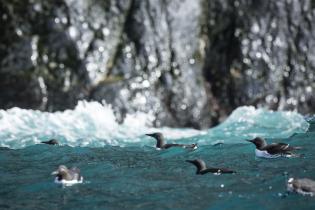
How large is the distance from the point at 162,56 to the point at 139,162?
802 centimetres

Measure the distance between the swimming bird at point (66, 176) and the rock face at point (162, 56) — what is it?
26.1ft

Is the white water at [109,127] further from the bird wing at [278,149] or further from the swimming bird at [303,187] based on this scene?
the swimming bird at [303,187]

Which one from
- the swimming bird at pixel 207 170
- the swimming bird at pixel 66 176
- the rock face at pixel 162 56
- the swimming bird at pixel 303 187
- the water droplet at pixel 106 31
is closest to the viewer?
the swimming bird at pixel 303 187

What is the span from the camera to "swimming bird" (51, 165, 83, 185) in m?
11.4

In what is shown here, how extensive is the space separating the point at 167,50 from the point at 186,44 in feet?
2.92

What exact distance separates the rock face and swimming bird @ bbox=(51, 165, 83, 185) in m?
7.97

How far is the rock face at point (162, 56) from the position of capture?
19766 millimetres

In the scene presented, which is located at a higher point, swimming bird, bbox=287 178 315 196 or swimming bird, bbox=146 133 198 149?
swimming bird, bbox=146 133 198 149

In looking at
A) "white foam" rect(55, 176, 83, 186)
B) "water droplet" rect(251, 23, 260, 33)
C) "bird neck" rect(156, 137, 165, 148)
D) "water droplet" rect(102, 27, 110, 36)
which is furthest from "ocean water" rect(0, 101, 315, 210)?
"water droplet" rect(251, 23, 260, 33)

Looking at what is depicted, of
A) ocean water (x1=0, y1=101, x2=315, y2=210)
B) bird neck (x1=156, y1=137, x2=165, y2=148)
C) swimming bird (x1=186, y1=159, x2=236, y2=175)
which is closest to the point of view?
ocean water (x1=0, y1=101, x2=315, y2=210)

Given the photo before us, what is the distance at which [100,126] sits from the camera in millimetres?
18578

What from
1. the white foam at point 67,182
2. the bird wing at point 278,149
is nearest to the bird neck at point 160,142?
the bird wing at point 278,149

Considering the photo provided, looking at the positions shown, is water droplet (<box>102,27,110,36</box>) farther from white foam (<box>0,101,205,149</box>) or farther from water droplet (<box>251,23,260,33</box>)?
water droplet (<box>251,23,260,33</box>)

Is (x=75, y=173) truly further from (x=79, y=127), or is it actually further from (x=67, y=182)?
(x=79, y=127)
